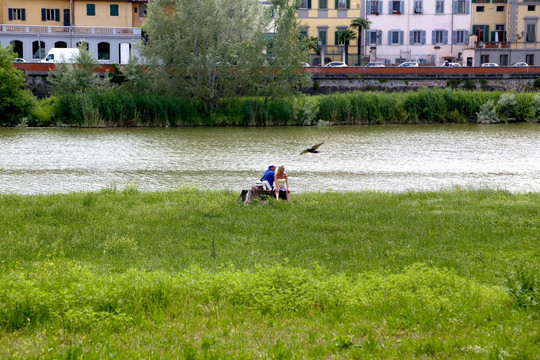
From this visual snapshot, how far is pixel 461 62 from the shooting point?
82188mm

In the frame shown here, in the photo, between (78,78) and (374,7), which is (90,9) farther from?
(374,7)

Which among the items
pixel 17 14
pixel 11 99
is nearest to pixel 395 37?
pixel 17 14

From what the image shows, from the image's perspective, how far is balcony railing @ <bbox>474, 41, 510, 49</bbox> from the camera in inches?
3187

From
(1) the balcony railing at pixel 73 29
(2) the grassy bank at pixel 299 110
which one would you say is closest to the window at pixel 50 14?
(1) the balcony railing at pixel 73 29

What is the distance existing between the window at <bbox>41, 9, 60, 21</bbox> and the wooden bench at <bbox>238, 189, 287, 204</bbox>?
213 feet

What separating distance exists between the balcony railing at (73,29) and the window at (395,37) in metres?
28.0

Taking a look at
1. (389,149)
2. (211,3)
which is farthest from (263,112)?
(389,149)

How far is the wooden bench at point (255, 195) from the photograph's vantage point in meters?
17.9

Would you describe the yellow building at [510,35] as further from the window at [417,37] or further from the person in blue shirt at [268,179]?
the person in blue shirt at [268,179]

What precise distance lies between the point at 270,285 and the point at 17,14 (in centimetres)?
7408

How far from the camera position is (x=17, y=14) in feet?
250

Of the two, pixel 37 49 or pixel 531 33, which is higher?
pixel 531 33

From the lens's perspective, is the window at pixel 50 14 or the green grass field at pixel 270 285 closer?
the green grass field at pixel 270 285

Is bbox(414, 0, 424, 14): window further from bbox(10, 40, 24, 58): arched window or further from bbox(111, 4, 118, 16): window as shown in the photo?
bbox(10, 40, 24, 58): arched window
